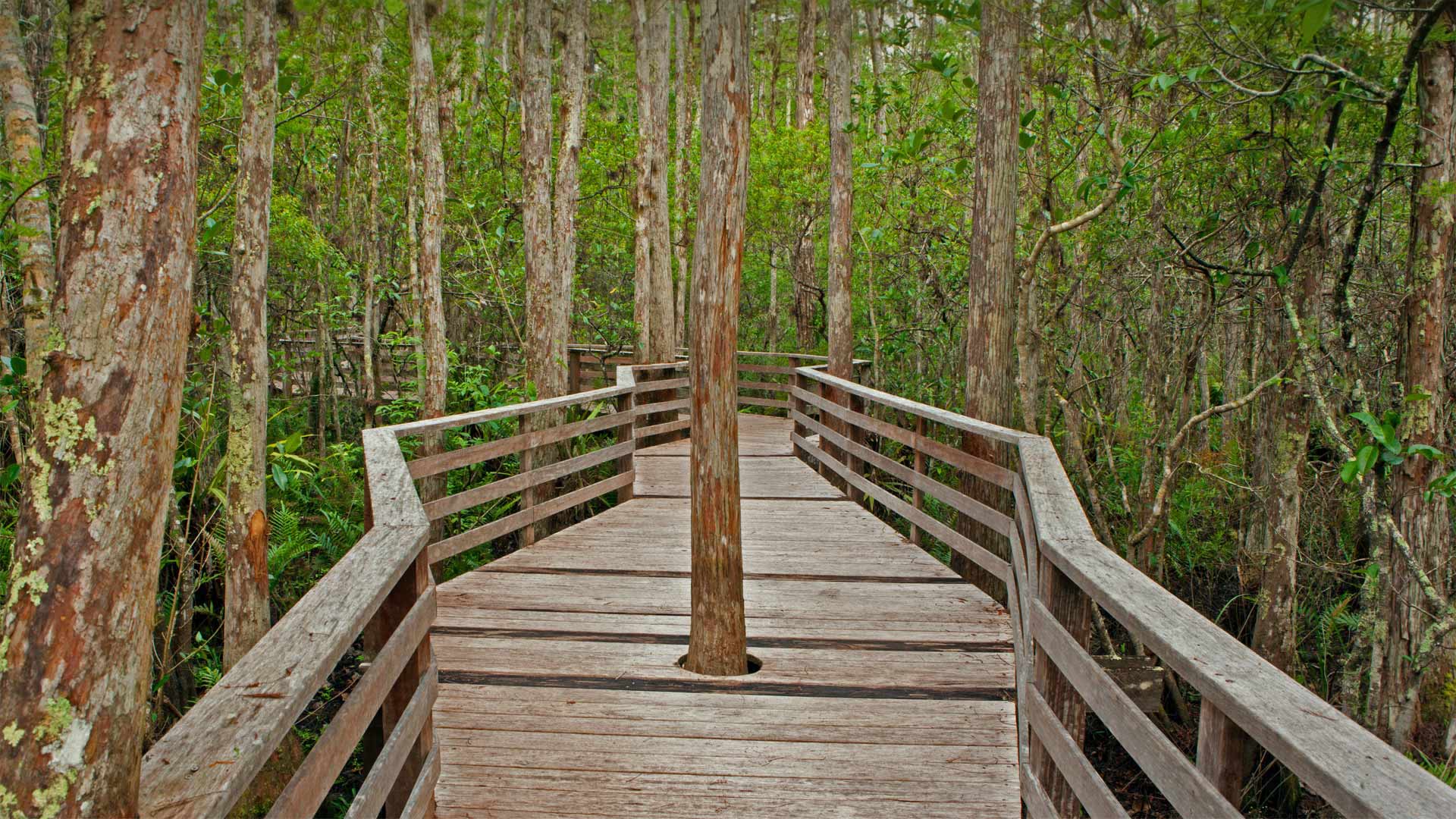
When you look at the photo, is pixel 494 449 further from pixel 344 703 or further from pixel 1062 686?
pixel 1062 686

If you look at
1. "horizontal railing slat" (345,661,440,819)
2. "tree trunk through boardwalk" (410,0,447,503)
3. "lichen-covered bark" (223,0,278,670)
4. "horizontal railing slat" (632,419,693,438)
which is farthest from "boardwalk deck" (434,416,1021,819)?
"horizontal railing slat" (632,419,693,438)

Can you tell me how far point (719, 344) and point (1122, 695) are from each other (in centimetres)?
252

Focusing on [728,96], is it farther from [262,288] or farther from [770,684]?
[262,288]

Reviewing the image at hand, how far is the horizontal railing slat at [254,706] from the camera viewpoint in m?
1.59

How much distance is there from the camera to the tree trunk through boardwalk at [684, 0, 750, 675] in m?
4.32

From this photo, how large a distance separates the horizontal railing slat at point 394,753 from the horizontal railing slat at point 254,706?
0.39m

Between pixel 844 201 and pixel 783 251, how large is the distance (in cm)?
834

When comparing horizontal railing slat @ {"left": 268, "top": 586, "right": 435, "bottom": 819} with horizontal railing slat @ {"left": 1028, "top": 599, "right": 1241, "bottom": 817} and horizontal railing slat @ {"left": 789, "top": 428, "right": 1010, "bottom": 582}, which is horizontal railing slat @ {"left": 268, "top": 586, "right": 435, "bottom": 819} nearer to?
horizontal railing slat @ {"left": 1028, "top": 599, "right": 1241, "bottom": 817}

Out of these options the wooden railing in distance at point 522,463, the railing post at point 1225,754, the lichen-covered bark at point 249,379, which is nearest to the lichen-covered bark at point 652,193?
the wooden railing in distance at point 522,463

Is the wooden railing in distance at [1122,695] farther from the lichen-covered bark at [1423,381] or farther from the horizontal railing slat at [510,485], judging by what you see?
the horizontal railing slat at [510,485]

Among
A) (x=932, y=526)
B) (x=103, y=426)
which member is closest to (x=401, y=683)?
(x=103, y=426)

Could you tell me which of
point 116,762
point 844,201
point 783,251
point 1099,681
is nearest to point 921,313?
point 844,201

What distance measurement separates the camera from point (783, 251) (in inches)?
806

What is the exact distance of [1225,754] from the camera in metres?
1.78
